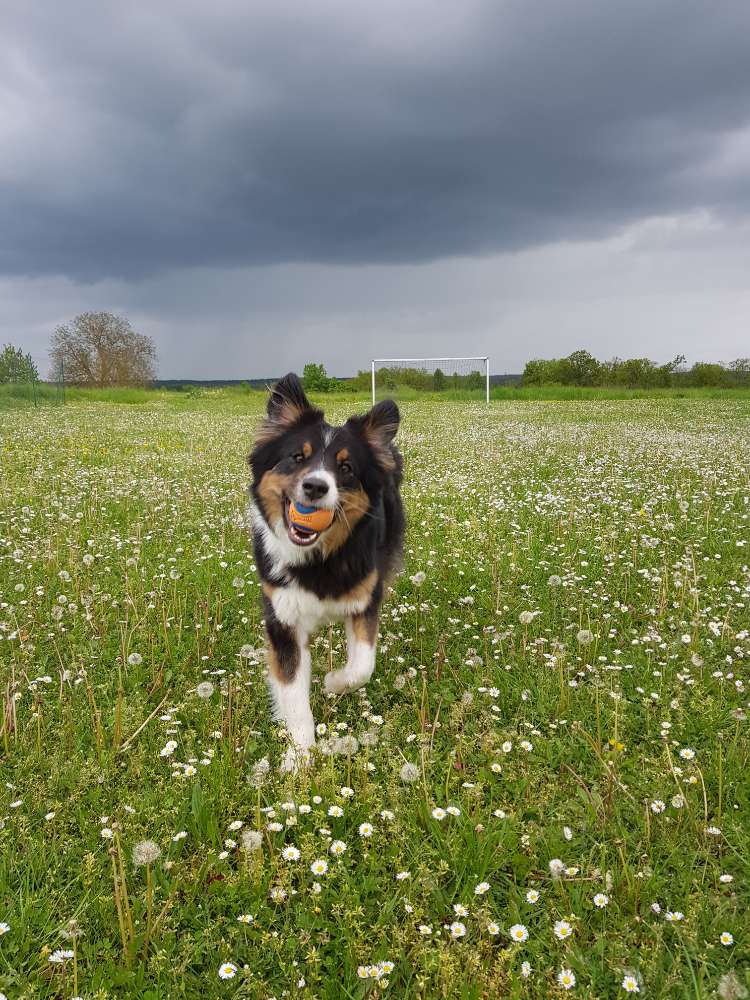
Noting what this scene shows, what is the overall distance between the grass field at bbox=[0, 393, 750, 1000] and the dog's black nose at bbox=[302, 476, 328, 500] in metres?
1.22

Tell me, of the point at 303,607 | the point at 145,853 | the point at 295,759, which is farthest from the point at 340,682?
the point at 145,853

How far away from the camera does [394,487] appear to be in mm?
5180

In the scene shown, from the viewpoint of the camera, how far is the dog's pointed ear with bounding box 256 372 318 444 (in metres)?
4.16

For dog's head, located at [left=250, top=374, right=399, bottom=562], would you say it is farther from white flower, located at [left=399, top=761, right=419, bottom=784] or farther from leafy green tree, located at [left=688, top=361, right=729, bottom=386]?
leafy green tree, located at [left=688, top=361, right=729, bottom=386]

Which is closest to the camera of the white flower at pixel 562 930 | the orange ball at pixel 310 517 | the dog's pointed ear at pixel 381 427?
the white flower at pixel 562 930

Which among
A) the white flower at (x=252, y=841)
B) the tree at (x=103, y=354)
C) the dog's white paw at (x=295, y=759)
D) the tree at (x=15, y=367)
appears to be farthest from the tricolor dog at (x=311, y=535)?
the tree at (x=103, y=354)

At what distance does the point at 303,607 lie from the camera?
3.83 metres

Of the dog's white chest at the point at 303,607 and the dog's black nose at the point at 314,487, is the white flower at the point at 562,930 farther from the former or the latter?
the dog's black nose at the point at 314,487

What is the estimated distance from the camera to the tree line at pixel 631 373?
4706 cm

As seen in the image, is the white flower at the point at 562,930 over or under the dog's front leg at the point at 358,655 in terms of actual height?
under

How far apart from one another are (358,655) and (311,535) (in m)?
0.85

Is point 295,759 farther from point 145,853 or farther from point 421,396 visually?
point 421,396

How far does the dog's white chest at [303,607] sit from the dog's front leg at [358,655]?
105mm

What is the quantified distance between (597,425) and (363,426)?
18254mm
